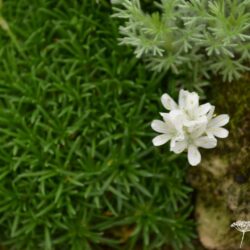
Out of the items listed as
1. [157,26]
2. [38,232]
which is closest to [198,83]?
[157,26]

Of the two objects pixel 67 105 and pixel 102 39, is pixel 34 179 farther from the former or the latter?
pixel 102 39

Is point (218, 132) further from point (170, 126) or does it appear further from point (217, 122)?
point (170, 126)

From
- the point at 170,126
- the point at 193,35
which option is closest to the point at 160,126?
the point at 170,126

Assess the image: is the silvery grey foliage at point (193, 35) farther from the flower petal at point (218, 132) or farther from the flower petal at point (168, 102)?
the flower petal at point (218, 132)

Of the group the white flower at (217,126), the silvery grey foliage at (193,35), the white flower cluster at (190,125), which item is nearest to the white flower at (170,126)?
the white flower cluster at (190,125)

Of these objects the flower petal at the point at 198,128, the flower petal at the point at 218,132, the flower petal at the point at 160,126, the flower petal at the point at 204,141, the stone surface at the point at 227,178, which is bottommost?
the stone surface at the point at 227,178

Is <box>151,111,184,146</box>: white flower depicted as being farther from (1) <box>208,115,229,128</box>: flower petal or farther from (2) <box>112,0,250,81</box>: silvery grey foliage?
(2) <box>112,0,250,81</box>: silvery grey foliage
